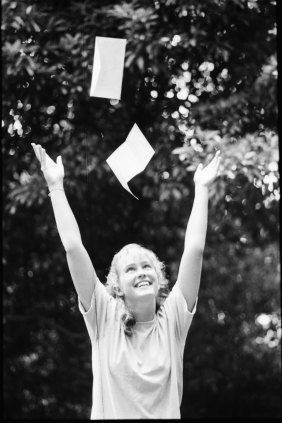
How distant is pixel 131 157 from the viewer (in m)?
1.77

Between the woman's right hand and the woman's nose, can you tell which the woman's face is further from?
the woman's right hand

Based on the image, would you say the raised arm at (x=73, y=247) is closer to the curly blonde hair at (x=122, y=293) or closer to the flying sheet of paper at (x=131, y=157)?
the curly blonde hair at (x=122, y=293)

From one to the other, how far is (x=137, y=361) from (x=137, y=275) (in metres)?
0.17

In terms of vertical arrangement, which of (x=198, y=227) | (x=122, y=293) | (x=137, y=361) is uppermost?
(x=198, y=227)

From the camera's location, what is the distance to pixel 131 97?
9.77 ft

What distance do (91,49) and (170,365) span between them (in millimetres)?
1774

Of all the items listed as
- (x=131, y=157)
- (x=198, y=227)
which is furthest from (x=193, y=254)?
(x=131, y=157)

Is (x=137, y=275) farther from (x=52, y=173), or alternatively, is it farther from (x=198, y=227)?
(x=52, y=173)

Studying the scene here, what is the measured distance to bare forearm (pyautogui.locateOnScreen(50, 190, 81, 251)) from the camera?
5.04ft

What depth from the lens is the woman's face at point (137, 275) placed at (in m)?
1.59

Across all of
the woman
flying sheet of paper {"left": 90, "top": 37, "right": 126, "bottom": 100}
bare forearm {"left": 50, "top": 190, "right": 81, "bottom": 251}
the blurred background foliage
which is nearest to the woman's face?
the woman

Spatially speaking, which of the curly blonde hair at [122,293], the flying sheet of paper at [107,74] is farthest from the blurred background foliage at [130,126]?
the curly blonde hair at [122,293]

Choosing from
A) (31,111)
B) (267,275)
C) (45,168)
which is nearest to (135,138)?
(45,168)

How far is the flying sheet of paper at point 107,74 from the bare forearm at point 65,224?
0.36 metres
